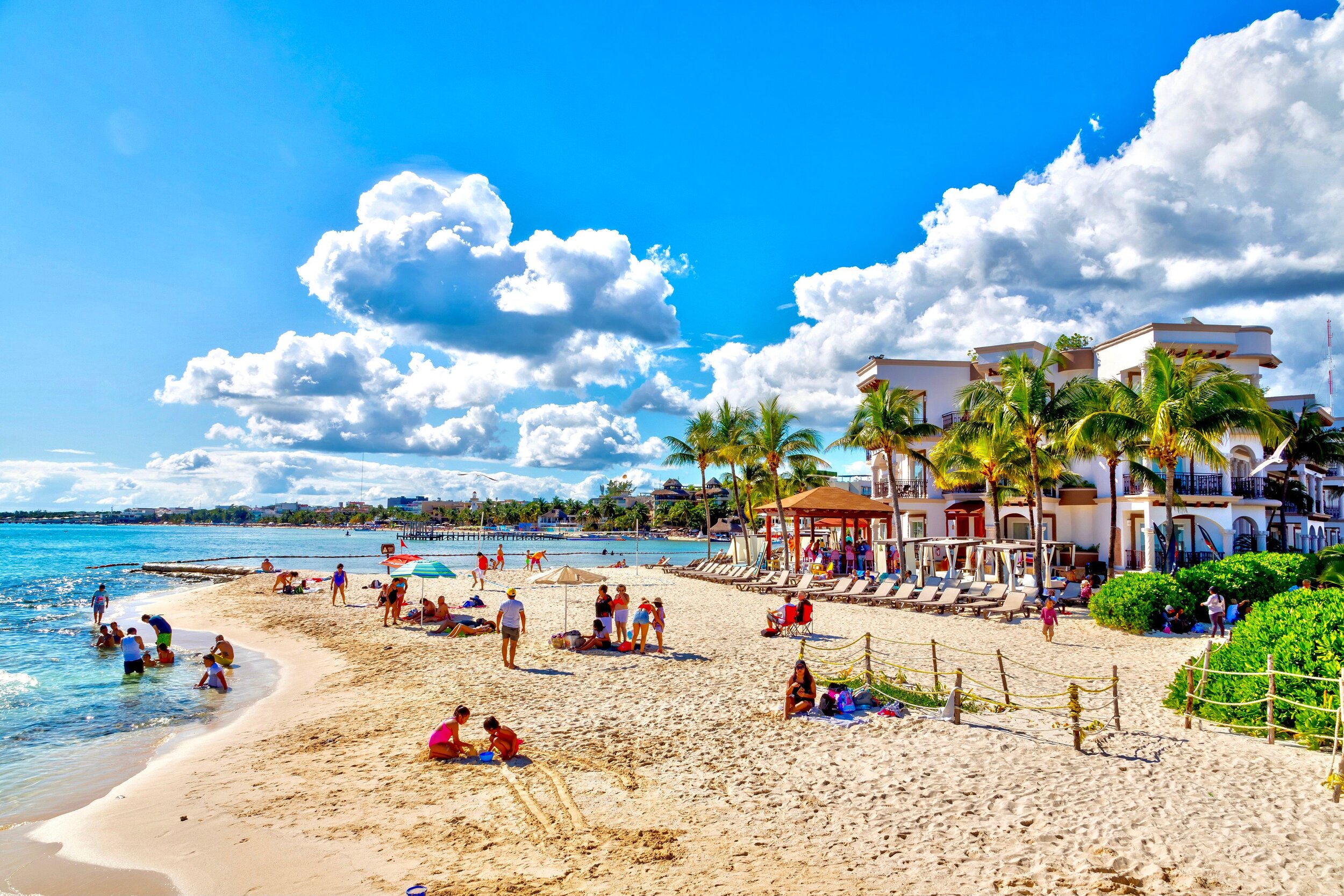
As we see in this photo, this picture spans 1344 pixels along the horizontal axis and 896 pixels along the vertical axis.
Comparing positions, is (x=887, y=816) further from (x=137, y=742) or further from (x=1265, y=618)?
(x=137, y=742)

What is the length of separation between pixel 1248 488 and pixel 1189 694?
24.9m

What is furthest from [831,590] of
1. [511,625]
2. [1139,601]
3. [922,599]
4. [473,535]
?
[473,535]

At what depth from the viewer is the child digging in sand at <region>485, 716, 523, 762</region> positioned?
8.88 m

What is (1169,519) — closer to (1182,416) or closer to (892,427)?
(1182,416)

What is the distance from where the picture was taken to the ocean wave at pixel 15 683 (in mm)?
14922

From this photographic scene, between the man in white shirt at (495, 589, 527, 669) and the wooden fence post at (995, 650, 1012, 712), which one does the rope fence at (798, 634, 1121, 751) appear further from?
the man in white shirt at (495, 589, 527, 669)

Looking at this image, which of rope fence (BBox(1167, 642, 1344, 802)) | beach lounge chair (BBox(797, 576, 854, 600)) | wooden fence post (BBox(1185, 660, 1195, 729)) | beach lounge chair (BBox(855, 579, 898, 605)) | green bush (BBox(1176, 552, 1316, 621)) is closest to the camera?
rope fence (BBox(1167, 642, 1344, 802))

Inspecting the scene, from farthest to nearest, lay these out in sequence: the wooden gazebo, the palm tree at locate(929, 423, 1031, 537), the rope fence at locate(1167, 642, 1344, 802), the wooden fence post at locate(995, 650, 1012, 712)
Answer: the wooden gazebo
the palm tree at locate(929, 423, 1031, 537)
the wooden fence post at locate(995, 650, 1012, 712)
the rope fence at locate(1167, 642, 1344, 802)

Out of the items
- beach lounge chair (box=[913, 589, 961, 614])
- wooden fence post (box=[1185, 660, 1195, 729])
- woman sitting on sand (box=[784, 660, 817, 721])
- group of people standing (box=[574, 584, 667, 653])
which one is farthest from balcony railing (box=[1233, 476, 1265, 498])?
woman sitting on sand (box=[784, 660, 817, 721])

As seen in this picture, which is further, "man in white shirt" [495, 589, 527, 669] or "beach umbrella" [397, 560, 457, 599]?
"beach umbrella" [397, 560, 457, 599]

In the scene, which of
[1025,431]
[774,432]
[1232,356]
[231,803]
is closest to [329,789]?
[231,803]

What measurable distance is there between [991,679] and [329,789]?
10429mm

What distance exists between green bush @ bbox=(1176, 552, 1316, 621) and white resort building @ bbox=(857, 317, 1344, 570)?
631cm

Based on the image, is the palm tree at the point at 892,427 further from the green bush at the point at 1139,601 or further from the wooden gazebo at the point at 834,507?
the green bush at the point at 1139,601
